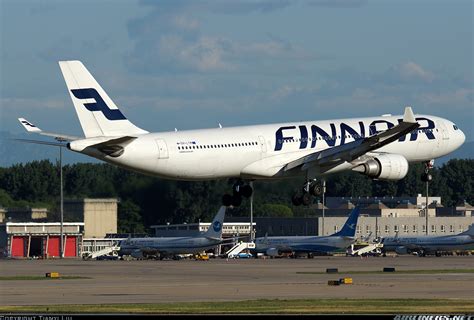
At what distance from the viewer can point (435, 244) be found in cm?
16875

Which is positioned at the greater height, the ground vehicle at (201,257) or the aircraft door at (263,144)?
the aircraft door at (263,144)

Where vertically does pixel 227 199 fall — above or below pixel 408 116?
below

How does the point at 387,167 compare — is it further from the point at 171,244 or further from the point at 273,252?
the point at 273,252

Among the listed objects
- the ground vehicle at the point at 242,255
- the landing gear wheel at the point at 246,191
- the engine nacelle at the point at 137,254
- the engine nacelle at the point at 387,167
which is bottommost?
the ground vehicle at the point at 242,255

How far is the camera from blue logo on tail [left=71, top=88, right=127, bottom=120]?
72.4 metres

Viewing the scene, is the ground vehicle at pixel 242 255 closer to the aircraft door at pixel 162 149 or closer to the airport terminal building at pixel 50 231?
the airport terminal building at pixel 50 231

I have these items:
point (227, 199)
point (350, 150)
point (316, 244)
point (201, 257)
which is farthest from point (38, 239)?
point (350, 150)

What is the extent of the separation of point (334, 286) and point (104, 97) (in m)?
20.1

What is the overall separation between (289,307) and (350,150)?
18365mm

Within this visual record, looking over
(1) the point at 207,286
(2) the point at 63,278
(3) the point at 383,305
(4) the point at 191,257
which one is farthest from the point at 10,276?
(4) the point at 191,257

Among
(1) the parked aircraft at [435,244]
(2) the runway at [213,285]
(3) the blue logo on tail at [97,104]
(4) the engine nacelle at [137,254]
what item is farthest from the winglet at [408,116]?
(1) the parked aircraft at [435,244]

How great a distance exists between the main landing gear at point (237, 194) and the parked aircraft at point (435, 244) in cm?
9191

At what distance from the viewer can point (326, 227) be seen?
7515 inches

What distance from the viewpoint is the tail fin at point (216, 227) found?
152 m
